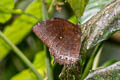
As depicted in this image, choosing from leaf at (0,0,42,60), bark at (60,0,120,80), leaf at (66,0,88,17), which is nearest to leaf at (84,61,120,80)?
bark at (60,0,120,80)

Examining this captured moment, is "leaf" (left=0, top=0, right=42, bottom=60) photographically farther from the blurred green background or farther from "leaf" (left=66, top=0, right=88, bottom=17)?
"leaf" (left=66, top=0, right=88, bottom=17)

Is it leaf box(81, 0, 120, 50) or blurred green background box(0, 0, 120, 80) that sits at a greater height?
leaf box(81, 0, 120, 50)

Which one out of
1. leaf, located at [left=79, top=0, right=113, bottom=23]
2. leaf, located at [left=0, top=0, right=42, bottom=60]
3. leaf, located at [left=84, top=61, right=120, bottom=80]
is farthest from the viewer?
leaf, located at [left=0, top=0, right=42, bottom=60]

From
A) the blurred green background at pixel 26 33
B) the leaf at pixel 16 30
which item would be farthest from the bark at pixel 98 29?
the leaf at pixel 16 30

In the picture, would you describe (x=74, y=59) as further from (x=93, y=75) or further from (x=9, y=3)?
(x=9, y=3)

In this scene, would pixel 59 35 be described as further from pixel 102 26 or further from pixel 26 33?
pixel 26 33

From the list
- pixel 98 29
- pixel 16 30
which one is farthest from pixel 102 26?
pixel 16 30
